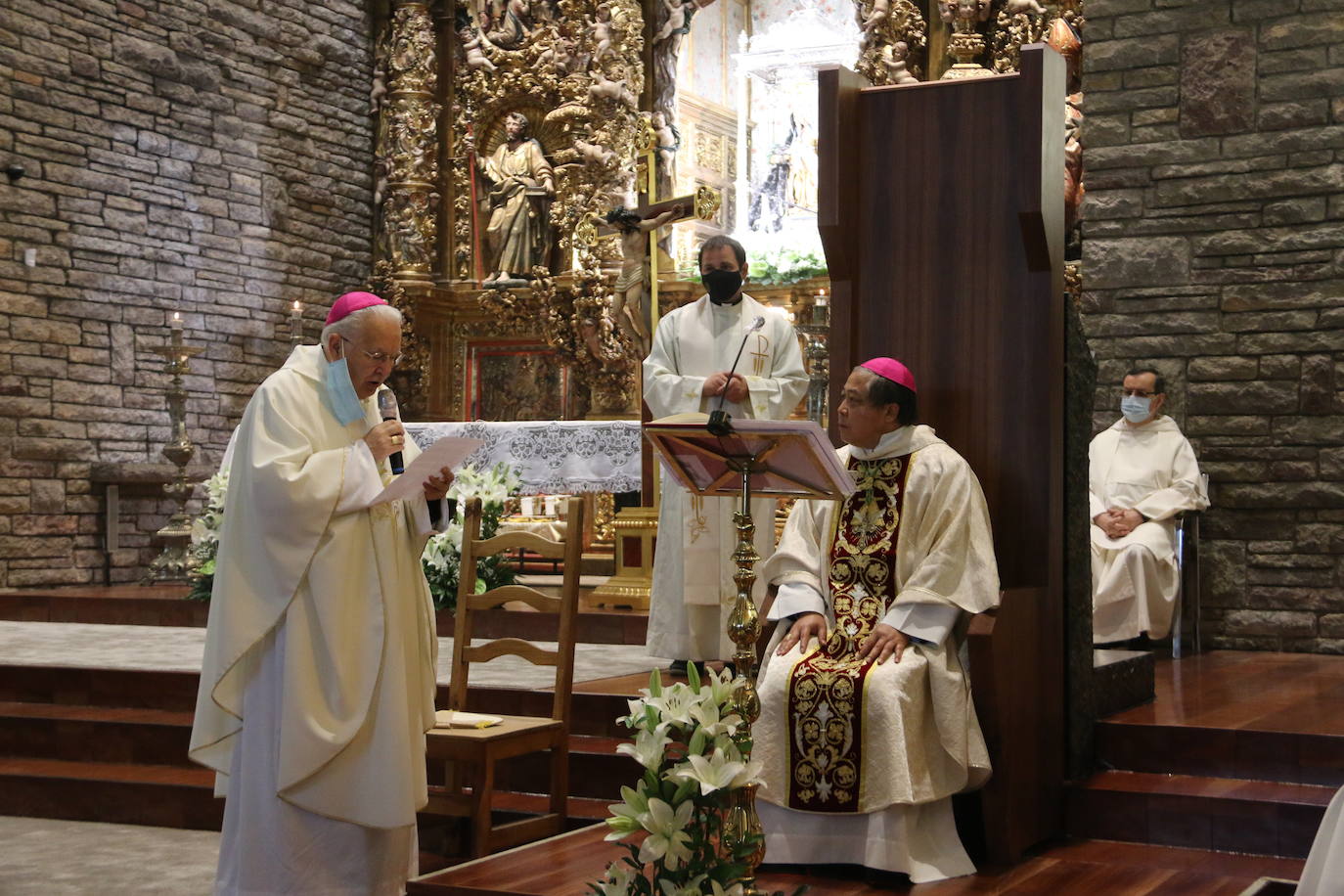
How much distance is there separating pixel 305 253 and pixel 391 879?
8.87 meters

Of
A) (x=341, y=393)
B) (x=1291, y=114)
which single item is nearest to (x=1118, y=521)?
(x=1291, y=114)

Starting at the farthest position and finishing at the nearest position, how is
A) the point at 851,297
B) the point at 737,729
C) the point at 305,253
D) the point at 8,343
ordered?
1. the point at 305,253
2. the point at 8,343
3. the point at 851,297
4. the point at 737,729

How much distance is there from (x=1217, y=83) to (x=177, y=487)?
649 centimetres

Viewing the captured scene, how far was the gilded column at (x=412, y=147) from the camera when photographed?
40.2 ft

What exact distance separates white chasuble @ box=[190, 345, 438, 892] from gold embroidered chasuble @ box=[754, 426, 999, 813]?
96 centimetres

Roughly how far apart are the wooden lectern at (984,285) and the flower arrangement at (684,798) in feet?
4.92

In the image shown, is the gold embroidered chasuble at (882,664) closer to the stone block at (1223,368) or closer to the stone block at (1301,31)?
the stone block at (1223,368)

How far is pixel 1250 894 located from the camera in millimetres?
3756

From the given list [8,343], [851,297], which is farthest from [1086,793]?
[8,343]

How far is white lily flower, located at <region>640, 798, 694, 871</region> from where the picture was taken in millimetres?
2828

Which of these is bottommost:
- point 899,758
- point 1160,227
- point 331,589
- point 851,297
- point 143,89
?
point 899,758

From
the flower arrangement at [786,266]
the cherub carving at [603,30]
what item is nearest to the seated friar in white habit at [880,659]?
the flower arrangement at [786,266]

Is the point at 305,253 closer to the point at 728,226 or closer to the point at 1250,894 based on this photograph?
the point at 728,226

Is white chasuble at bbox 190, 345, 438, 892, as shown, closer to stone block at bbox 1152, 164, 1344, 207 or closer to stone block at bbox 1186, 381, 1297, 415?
stone block at bbox 1186, 381, 1297, 415
